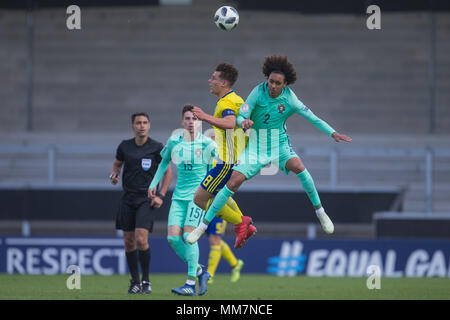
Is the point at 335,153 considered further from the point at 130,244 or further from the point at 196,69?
the point at 130,244

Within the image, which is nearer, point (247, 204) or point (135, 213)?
point (135, 213)

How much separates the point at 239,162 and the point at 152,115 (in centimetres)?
1101

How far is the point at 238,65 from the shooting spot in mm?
20062

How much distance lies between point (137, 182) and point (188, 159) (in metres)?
0.75

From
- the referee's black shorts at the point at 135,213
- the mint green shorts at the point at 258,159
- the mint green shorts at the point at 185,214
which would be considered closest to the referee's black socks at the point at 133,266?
the referee's black shorts at the point at 135,213

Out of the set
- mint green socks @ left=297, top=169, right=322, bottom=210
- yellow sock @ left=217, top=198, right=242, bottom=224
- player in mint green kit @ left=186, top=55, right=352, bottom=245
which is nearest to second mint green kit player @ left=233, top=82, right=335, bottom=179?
player in mint green kit @ left=186, top=55, right=352, bottom=245

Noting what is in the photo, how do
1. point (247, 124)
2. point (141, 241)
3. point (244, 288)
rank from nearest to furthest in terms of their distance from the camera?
point (247, 124)
point (141, 241)
point (244, 288)

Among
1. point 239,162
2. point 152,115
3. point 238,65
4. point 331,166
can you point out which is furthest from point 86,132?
point 239,162

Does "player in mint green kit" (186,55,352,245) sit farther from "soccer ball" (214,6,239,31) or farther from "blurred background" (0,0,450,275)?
"blurred background" (0,0,450,275)

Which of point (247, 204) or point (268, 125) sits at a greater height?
point (268, 125)

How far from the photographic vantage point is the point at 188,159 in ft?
34.6

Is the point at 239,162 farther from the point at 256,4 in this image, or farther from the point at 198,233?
the point at 256,4

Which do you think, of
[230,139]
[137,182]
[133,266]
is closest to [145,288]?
[133,266]

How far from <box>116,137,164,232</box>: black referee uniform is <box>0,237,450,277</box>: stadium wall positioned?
4.77 meters
